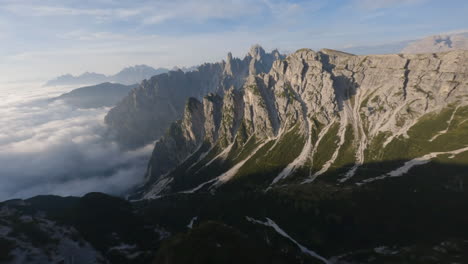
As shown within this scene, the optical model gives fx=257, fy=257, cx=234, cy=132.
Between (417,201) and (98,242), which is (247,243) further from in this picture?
(417,201)

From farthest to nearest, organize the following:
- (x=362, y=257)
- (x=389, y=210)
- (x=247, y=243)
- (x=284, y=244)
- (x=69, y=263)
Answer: (x=389, y=210) → (x=284, y=244) → (x=69, y=263) → (x=362, y=257) → (x=247, y=243)

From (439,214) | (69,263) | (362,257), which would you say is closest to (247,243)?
(362,257)

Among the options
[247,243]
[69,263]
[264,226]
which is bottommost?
[264,226]

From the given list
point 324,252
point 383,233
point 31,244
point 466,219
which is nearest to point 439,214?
point 466,219

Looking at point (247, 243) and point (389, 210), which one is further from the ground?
point (247, 243)

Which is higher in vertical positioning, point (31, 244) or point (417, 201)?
point (31, 244)

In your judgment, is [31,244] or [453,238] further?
[31,244]

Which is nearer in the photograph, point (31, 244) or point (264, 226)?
point (31, 244)

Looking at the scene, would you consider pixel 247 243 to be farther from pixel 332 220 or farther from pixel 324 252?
pixel 332 220

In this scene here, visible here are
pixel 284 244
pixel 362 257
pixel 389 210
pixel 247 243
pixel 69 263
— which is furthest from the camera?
pixel 389 210
